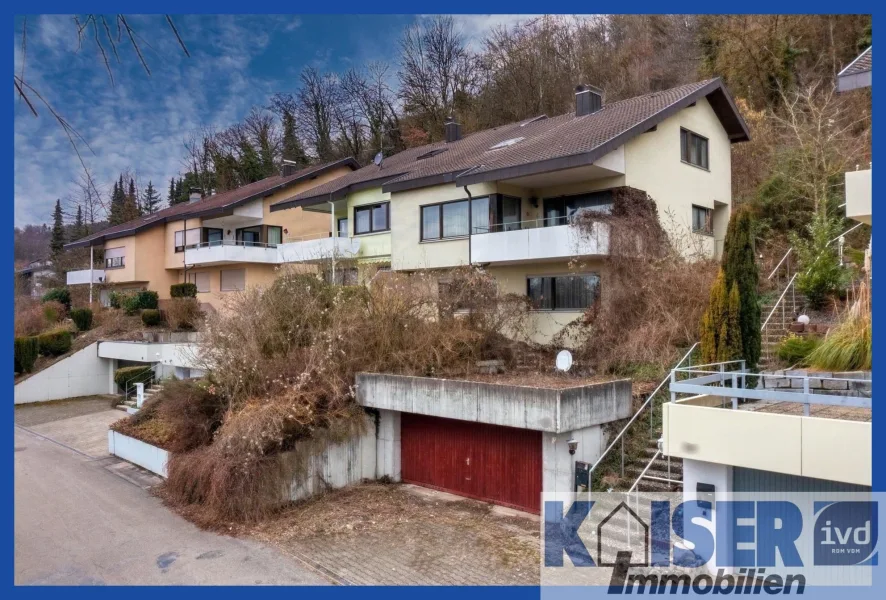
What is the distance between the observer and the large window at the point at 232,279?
31359 mm

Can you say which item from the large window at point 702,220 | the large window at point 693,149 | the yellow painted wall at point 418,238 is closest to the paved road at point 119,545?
the yellow painted wall at point 418,238

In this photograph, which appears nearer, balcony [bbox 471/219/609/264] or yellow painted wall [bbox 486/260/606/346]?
balcony [bbox 471/219/609/264]

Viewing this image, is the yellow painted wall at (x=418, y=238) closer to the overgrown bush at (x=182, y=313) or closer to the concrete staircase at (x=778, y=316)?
the concrete staircase at (x=778, y=316)

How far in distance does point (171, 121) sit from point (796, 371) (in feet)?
37.2

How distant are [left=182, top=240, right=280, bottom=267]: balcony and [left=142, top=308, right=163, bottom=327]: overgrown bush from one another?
3.45 meters

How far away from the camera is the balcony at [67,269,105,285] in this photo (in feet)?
118

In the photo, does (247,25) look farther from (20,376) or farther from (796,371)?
(20,376)

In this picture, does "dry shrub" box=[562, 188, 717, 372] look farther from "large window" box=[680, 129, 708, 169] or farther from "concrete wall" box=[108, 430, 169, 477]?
"concrete wall" box=[108, 430, 169, 477]

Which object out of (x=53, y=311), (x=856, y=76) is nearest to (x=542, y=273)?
(x=856, y=76)

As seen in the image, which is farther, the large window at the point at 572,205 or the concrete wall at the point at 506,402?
the large window at the point at 572,205

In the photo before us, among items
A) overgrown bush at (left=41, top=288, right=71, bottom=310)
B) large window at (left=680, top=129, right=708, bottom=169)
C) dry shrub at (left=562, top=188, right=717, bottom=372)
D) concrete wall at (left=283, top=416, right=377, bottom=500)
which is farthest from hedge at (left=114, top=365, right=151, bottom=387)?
large window at (left=680, top=129, right=708, bottom=169)

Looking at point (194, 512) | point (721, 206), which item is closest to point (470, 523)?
point (194, 512)

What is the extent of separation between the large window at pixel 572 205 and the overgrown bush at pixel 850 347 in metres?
7.21

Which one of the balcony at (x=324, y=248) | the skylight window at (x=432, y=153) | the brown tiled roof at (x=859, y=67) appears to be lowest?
the balcony at (x=324, y=248)
